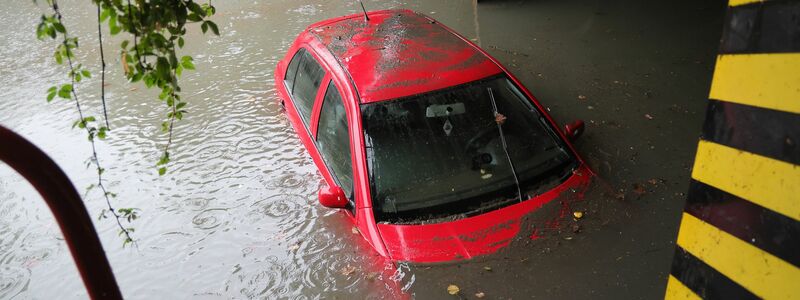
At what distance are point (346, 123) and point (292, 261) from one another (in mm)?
1136

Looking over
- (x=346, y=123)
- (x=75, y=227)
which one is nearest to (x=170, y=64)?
(x=75, y=227)

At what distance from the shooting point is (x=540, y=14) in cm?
948

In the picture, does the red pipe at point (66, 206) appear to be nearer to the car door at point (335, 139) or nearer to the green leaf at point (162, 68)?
the green leaf at point (162, 68)

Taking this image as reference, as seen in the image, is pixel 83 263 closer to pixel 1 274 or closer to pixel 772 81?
pixel 772 81

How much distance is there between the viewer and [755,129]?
56.4 inches

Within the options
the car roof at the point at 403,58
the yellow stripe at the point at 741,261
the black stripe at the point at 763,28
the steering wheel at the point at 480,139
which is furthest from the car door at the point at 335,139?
the black stripe at the point at 763,28

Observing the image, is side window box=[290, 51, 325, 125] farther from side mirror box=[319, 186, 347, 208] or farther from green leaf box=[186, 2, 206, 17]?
green leaf box=[186, 2, 206, 17]

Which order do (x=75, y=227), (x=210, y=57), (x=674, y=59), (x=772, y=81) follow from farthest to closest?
1. (x=210, y=57)
2. (x=674, y=59)
3. (x=772, y=81)
4. (x=75, y=227)

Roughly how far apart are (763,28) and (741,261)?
2.21 ft

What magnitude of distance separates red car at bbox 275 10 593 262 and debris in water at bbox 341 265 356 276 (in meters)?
0.31

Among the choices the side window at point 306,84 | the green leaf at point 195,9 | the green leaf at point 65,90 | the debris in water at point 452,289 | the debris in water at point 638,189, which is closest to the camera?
the green leaf at point 65,90

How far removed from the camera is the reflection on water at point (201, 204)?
380cm

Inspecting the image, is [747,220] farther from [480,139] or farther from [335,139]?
[335,139]

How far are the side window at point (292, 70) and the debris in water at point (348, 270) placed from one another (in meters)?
2.33
